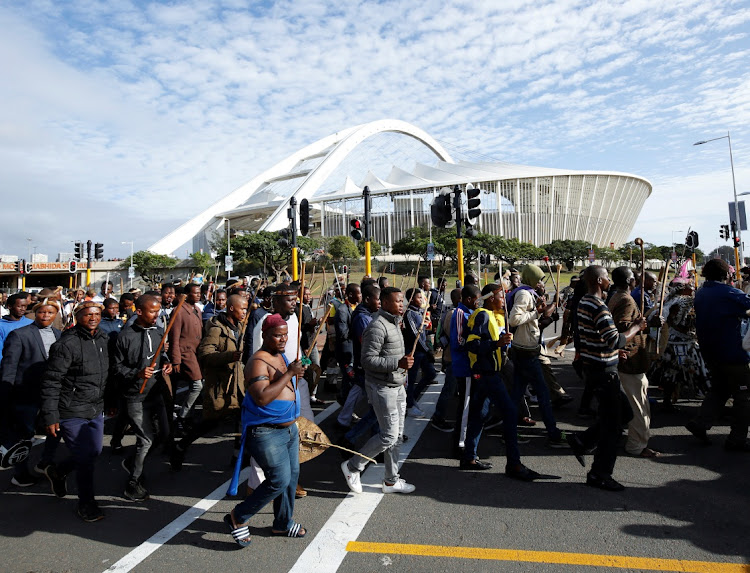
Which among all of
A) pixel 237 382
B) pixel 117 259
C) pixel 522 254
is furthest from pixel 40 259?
pixel 237 382

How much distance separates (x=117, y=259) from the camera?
80.8 meters

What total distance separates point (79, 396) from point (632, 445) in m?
4.73

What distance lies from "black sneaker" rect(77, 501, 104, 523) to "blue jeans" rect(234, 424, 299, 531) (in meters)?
1.22

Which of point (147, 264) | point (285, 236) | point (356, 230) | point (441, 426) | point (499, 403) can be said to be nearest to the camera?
point (499, 403)

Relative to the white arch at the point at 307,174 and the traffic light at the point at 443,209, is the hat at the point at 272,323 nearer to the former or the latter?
the traffic light at the point at 443,209

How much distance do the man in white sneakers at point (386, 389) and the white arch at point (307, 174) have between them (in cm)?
7162

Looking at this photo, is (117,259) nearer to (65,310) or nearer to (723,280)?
(65,310)

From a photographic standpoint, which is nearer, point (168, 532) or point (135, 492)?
point (168, 532)

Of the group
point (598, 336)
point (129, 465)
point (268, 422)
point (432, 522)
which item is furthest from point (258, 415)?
point (598, 336)

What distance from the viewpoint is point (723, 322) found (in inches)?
177

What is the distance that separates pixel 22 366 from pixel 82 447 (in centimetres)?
131

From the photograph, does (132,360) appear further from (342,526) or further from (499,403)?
(499,403)

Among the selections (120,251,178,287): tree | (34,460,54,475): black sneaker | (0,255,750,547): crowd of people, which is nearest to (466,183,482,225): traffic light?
(0,255,750,547): crowd of people

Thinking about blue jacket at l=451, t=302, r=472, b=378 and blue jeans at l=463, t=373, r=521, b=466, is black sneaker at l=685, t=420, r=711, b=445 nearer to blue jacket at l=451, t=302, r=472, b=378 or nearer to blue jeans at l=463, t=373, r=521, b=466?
blue jeans at l=463, t=373, r=521, b=466
